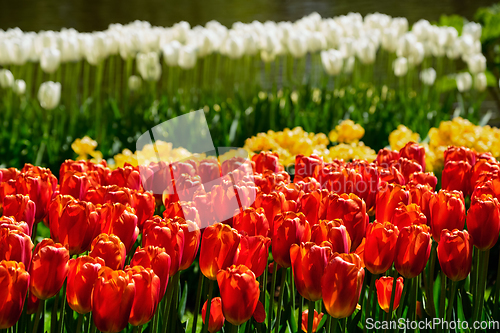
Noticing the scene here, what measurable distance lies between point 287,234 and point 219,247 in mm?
167

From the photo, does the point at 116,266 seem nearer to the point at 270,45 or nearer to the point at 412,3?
the point at 270,45

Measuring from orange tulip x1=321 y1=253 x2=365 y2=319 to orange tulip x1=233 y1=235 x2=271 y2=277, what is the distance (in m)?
0.15

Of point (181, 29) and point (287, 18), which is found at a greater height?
point (287, 18)

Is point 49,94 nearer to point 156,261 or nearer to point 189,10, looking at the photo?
point 156,261

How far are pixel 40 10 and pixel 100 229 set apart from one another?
50.3 ft

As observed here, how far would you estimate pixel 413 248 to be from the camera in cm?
116

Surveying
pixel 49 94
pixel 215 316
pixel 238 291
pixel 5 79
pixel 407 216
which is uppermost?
pixel 5 79

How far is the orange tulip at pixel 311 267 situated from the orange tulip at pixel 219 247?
14cm

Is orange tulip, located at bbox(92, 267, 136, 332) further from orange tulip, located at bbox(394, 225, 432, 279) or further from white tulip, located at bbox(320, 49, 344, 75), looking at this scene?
white tulip, located at bbox(320, 49, 344, 75)

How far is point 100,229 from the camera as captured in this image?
1.29 metres

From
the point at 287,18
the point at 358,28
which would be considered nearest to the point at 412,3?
the point at 287,18

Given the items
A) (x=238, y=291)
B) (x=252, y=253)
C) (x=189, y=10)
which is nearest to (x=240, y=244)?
(x=252, y=253)

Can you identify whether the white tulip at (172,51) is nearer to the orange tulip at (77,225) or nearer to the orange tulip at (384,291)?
the orange tulip at (77,225)

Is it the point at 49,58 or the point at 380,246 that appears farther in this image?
the point at 49,58
